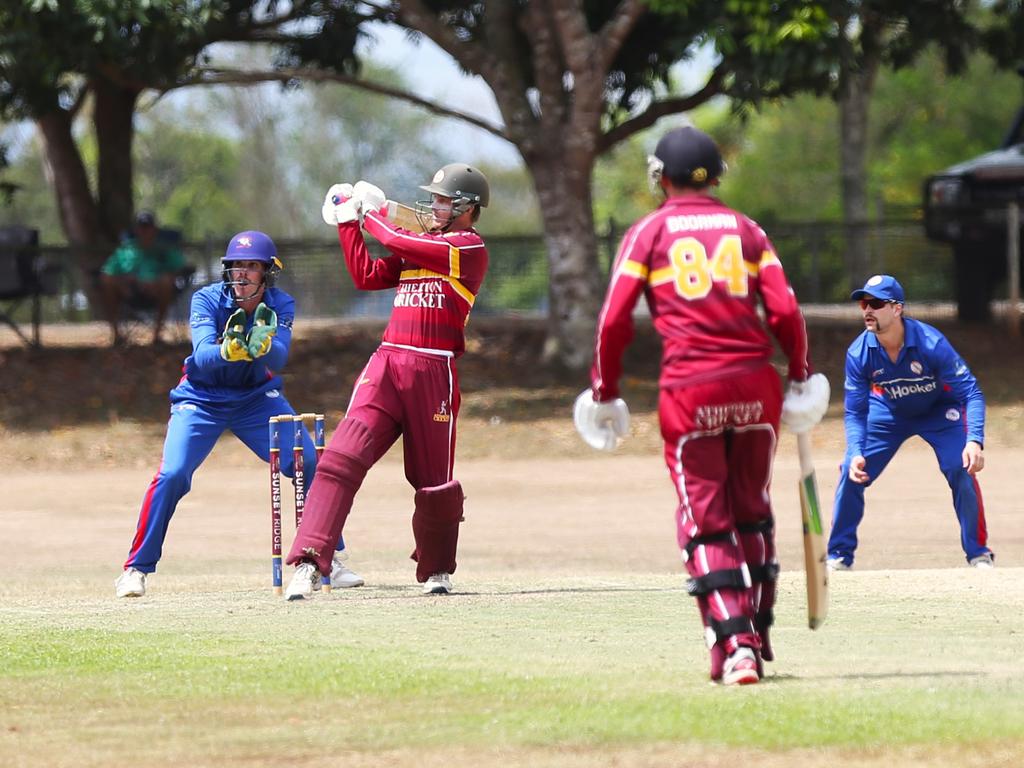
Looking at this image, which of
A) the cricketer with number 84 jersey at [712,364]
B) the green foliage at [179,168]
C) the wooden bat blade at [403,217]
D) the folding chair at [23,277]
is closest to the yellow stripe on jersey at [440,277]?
the wooden bat blade at [403,217]

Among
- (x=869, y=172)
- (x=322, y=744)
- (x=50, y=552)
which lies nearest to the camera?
(x=322, y=744)

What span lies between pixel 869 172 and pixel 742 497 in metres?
45.5

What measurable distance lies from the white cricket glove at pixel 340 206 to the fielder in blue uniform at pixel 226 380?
563 millimetres

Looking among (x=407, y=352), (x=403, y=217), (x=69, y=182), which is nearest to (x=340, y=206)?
(x=403, y=217)

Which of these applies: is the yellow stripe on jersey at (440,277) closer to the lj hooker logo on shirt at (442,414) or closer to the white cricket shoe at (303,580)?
the lj hooker logo on shirt at (442,414)

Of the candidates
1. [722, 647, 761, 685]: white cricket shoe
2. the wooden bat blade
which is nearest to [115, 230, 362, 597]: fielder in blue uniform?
the wooden bat blade

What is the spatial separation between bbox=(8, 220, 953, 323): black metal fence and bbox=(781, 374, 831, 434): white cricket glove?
60.0 ft

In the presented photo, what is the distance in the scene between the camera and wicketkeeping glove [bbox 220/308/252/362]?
966cm

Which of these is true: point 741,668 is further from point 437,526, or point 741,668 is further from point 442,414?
point 437,526

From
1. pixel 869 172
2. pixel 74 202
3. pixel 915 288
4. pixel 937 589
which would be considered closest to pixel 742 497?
pixel 937 589

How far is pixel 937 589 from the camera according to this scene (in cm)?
941

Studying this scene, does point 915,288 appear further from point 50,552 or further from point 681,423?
point 681,423

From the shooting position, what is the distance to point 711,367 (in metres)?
6.59

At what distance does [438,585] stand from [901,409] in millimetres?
3408
